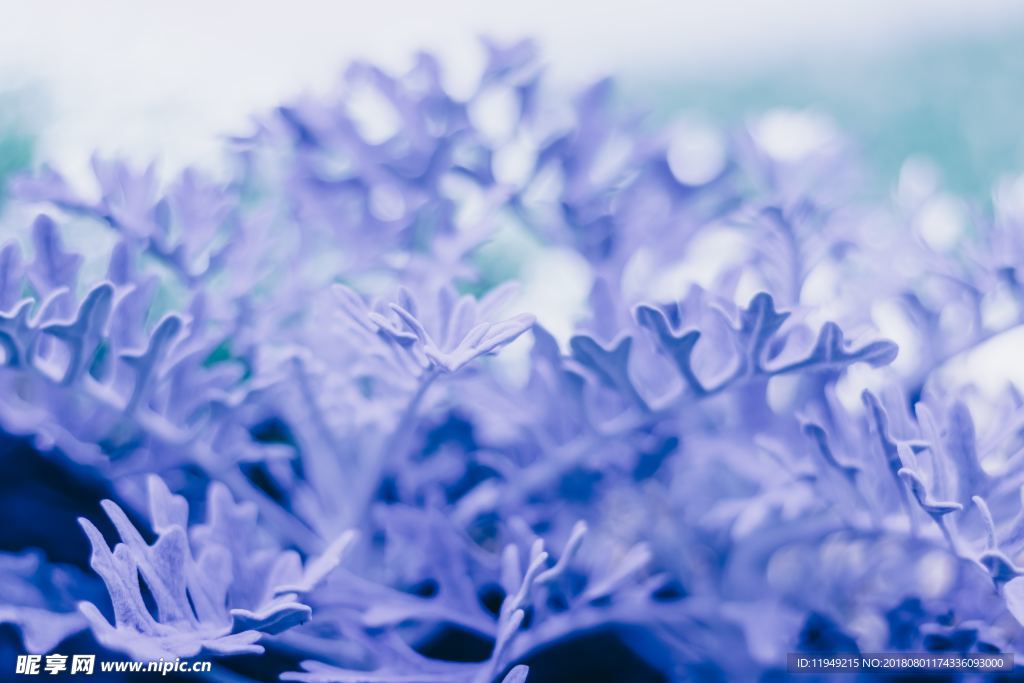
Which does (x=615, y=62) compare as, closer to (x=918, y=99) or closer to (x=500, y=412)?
(x=500, y=412)

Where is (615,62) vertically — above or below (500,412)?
above

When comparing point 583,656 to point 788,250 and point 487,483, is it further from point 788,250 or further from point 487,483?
point 788,250

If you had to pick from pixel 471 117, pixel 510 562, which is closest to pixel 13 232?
pixel 471 117

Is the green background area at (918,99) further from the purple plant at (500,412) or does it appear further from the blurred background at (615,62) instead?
the purple plant at (500,412)

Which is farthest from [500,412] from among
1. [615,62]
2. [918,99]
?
[918,99]

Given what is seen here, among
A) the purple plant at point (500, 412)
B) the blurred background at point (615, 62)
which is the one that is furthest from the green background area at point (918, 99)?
the purple plant at point (500, 412)

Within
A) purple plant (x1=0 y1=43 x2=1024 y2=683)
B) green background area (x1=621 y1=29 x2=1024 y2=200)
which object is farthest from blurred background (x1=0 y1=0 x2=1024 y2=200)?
purple plant (x1=0 y1=43 x2=1024 y2=683)
